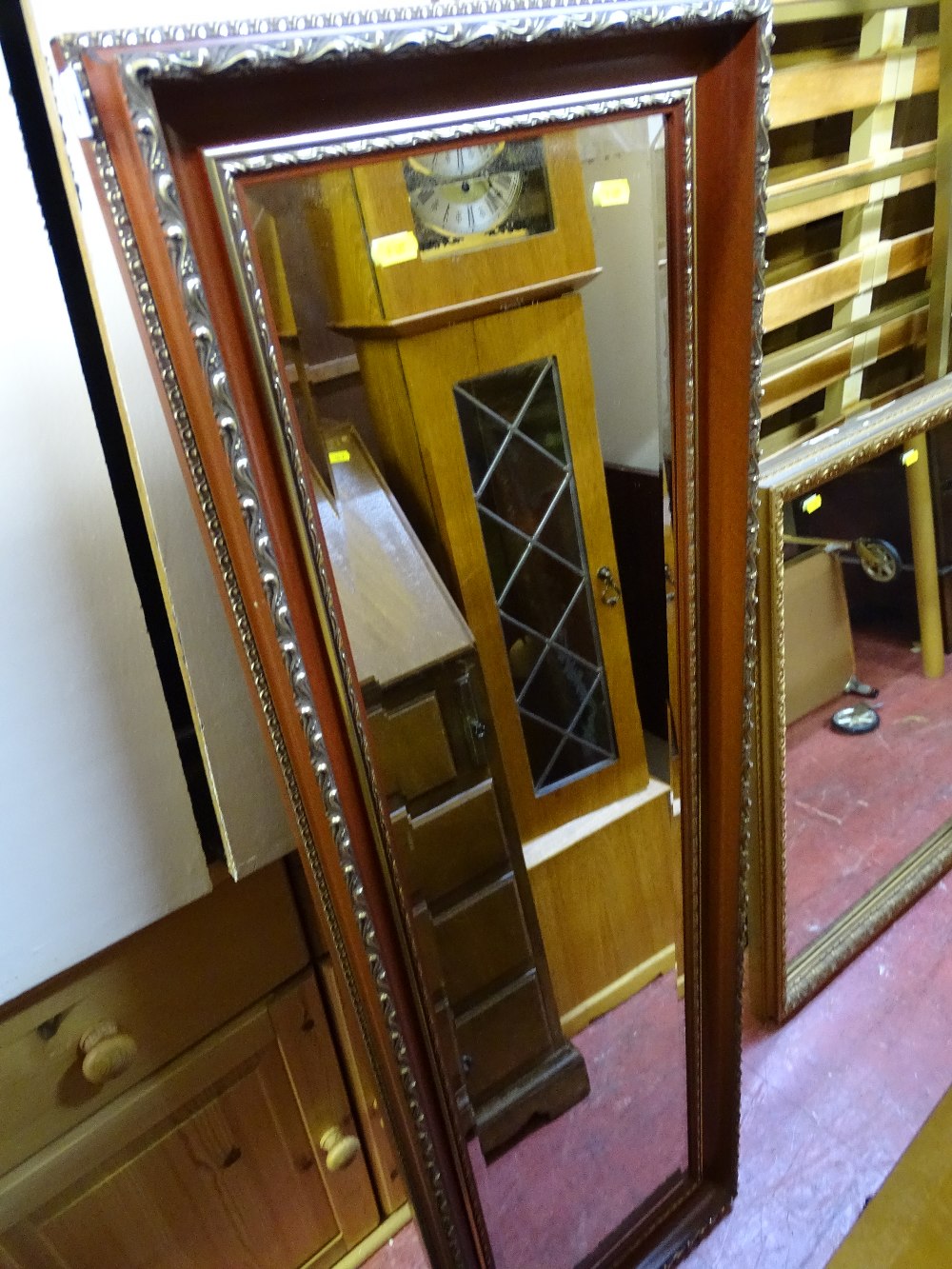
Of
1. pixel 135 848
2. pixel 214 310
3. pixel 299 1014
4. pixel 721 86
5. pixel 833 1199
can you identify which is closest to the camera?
pixel 214 310

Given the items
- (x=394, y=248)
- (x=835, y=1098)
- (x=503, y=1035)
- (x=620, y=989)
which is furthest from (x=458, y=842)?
(x=835, y=1098)

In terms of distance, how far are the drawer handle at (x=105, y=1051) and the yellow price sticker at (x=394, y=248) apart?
756 mm

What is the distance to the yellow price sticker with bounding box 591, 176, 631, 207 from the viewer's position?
681mm

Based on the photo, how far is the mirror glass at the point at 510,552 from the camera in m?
0.61

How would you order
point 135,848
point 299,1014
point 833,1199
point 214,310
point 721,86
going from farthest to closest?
1. point 833,1199
2. point 299,1014
3. point 135,848
4. point 721,86
5. point 214,310

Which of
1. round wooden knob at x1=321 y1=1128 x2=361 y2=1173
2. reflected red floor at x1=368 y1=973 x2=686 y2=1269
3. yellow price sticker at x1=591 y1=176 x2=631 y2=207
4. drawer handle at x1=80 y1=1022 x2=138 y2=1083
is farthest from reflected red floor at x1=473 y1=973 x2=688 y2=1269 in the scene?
yellow price sticker at x1=591 y1=176 x2=631 y2=207

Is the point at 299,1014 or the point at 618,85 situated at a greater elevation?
the point at 618,85

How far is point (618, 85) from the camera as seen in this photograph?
2.02 ft

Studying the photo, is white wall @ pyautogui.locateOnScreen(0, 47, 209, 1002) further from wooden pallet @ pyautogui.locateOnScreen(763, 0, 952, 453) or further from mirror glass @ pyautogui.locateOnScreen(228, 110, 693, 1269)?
wooden pallet @ pyautogui.locateOnScreen(763, 0, 952, 453)

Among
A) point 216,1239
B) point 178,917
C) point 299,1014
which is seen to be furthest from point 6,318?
point 216,1239

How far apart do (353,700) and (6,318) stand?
14.6 inches

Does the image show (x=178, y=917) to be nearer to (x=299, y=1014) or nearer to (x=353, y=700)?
(x=299, y=1014)

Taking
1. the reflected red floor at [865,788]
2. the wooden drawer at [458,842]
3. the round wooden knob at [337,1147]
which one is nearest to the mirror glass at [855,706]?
the reflected red floor at [865,788]

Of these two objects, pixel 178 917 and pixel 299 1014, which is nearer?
pixel 178 917
